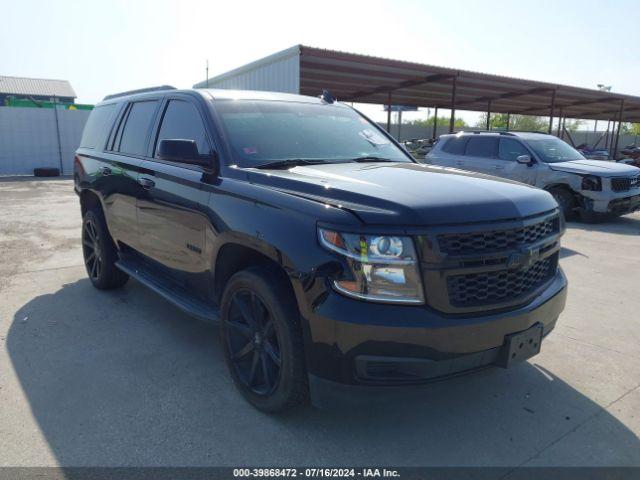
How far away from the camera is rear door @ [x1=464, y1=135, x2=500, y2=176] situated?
10.5 meters

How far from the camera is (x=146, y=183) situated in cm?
393

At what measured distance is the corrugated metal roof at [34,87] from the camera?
55.7 m

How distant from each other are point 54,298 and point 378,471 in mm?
3902

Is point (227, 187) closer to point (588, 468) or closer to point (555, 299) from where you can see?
point (555, 299)

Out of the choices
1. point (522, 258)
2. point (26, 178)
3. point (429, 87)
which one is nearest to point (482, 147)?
point (522, 258)

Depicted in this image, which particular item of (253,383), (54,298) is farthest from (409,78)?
(253,383)

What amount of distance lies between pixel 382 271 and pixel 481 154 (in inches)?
368

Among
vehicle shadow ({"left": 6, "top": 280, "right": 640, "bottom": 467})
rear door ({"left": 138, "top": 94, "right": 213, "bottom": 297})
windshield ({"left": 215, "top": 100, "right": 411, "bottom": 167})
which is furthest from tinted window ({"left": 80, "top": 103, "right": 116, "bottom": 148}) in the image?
vehicle shadow ({"left": 6, "top": 280, "right": 640, "bottom": 467})

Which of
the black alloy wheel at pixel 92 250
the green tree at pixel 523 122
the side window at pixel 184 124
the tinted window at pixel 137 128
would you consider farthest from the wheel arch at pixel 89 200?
the green tree at pixel 523 122

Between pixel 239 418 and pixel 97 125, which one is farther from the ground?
pixel 97 125

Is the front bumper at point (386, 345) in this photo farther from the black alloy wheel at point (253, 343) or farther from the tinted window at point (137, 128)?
the tinted window at point (137, 128)

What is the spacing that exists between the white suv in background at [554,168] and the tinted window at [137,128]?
7.69m

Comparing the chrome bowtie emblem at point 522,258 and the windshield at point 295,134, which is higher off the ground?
the windshield at point 295,134

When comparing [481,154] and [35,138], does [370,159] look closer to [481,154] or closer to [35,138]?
[481,154]
